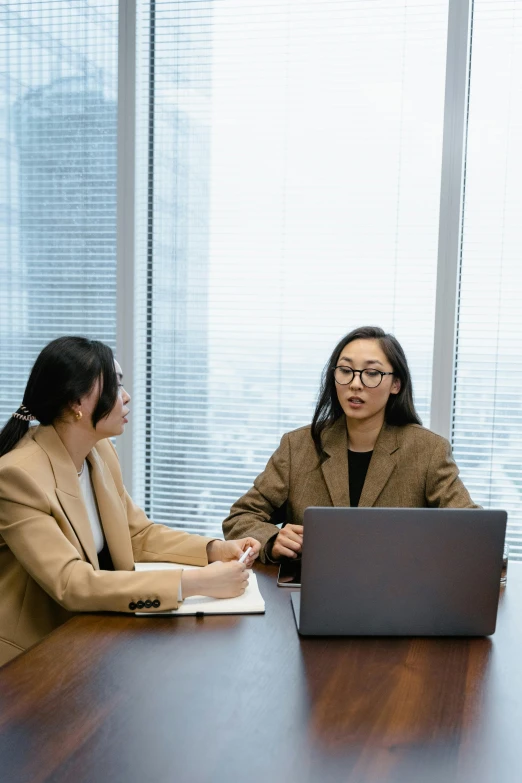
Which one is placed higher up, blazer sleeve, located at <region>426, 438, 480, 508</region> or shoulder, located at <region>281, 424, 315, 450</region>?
shoulder, located at <region>281, 424, 315, 450</region>

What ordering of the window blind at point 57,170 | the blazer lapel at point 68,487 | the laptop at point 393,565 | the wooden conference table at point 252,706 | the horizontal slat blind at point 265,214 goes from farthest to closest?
the window blind at point 57,170 → the horizontal slat blind at point 265,214 → the blazer lapel at point 68,487 → the laptop at point 393,565 → the wooden conference table at point 252,706

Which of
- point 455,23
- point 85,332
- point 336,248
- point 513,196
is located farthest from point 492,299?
point 85,332

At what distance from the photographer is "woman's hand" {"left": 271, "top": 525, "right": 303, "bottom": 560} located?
2010mm

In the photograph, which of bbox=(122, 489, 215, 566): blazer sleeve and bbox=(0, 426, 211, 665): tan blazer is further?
bbox=(122, 489, 215, 566): blazer sleeve

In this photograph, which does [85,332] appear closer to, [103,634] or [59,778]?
[103,634]

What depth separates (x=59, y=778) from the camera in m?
1.05

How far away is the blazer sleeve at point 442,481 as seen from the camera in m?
2.27

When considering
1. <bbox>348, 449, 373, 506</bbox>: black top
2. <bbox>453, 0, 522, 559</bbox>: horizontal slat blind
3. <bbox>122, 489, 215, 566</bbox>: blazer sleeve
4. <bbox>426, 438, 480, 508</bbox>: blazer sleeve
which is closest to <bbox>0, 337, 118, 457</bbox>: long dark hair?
<bbox>122, 489, 215, 566</bbox>: blazer sleeve

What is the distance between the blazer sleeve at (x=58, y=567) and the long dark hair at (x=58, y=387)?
214mm

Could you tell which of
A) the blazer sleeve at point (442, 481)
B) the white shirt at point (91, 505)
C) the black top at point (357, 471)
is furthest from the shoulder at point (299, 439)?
the white shirt at point (91, 505)

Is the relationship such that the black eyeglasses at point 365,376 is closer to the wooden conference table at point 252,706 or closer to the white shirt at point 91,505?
the white shirt at point 91,505

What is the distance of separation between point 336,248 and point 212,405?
83cm

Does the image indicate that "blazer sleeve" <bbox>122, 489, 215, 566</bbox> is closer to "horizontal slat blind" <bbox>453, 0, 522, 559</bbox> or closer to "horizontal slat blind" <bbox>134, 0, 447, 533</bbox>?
"horizontal slat blind" <bbox>134, 0, 447, 533</bbox>

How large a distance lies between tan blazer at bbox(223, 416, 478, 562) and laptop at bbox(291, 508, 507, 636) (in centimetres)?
74
